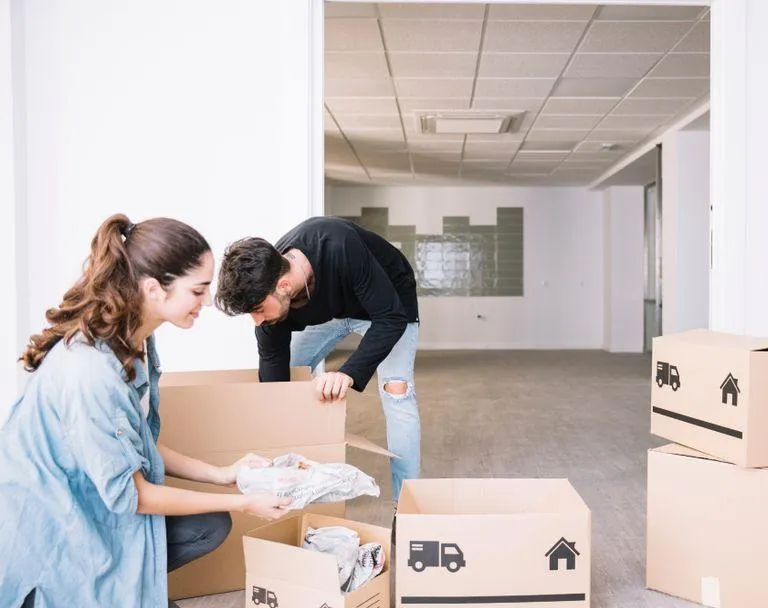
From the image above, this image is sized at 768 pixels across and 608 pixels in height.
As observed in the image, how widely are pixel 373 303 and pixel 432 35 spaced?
7.84 ft

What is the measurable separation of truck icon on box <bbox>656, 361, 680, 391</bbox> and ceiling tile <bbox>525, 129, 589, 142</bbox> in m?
4.53

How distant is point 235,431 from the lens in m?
1.66

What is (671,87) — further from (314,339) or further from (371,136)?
(314,339)

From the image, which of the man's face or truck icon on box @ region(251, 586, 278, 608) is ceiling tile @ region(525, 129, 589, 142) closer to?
the man's face

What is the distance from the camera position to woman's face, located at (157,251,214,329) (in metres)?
1.15

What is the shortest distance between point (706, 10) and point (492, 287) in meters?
6.20

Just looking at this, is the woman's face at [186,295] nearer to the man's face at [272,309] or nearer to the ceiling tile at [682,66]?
the man's face at [272,309]

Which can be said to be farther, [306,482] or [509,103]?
[509,103]

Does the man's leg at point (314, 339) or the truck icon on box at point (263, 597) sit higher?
the man's leg at point (314, 339)

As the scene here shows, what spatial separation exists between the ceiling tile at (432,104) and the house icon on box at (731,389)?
3.79m

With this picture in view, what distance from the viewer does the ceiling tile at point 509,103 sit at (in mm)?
4879

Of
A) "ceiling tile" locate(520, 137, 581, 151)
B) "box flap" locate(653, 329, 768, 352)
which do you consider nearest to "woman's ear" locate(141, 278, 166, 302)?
"box flap" locate(653, 329, 768, 352)

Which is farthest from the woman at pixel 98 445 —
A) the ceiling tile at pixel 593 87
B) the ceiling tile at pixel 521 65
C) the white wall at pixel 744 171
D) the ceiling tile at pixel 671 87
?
the ceiling tile at pixel 671 87

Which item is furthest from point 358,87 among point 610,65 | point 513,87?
point 610,65
